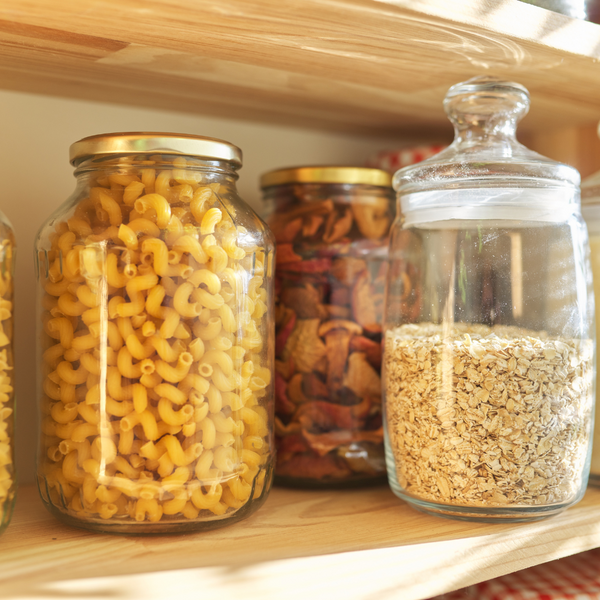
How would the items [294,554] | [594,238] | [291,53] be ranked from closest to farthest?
[294,554], [291,53], [594,238]

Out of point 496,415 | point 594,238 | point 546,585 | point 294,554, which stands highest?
point 594,238

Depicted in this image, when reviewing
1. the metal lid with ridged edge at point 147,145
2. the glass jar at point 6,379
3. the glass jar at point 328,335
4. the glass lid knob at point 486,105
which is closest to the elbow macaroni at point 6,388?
the glass jar at point 6,379

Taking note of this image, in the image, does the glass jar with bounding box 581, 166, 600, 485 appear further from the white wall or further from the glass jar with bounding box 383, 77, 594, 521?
the white wall

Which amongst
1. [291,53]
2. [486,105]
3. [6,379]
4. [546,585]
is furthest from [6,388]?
[546,585]

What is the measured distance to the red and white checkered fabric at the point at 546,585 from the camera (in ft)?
2.46

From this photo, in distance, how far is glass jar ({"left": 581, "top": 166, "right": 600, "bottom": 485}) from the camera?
72 cm

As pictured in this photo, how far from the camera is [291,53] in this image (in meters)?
0.62

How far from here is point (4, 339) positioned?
1.76ft

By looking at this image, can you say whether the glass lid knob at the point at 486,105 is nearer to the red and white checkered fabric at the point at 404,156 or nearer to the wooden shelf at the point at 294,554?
the red and white checkered fabric at the point at 404,156

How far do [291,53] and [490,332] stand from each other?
0.32 m

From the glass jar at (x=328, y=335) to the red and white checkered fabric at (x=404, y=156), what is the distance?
20 cm

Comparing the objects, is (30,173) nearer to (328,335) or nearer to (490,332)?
(328,335)

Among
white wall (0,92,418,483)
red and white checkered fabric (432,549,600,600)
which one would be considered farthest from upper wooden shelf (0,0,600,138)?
red and white checkered fabric (432,549,600,600)

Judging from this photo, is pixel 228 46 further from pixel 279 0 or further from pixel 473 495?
pixel 473 495
